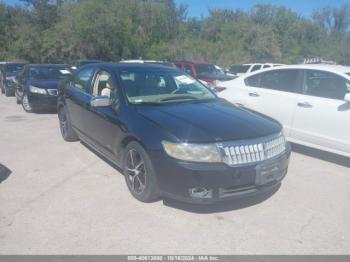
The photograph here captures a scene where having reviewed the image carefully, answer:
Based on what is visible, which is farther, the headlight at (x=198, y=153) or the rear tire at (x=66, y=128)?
the rear tire at (x=66, y=128)

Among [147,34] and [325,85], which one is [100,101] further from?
[147,34]

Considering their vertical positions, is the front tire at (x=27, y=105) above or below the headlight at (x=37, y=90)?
below

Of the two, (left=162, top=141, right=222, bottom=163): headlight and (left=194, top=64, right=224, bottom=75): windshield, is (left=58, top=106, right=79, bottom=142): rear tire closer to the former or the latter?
(left=162, top=141, right=222, bottom=163): headlight

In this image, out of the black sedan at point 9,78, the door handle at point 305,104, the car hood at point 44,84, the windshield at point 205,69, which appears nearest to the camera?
the door handle at point 305,104

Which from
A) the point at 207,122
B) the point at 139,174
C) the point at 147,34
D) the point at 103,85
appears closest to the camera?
the point at 207,122

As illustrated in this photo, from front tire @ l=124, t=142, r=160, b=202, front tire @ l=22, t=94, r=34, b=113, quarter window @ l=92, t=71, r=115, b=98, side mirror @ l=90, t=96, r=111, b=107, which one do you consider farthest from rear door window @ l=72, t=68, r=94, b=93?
front tire @ l=22, t=94, r=34, b=113

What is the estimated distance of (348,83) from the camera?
5.45 m

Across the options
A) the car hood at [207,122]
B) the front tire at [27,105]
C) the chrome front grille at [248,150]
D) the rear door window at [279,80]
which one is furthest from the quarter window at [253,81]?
the front tire at [27,105]

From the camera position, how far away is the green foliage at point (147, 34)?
30750mm

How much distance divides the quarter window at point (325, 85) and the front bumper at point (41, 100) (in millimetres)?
7194

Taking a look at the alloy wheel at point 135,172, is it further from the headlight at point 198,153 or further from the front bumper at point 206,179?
the headlight at point 198,153

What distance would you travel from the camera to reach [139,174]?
406 centimetres

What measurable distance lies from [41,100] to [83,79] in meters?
4.89

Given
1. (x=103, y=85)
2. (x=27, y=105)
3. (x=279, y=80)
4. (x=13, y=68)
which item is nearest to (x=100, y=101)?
(x=103, y=85)
